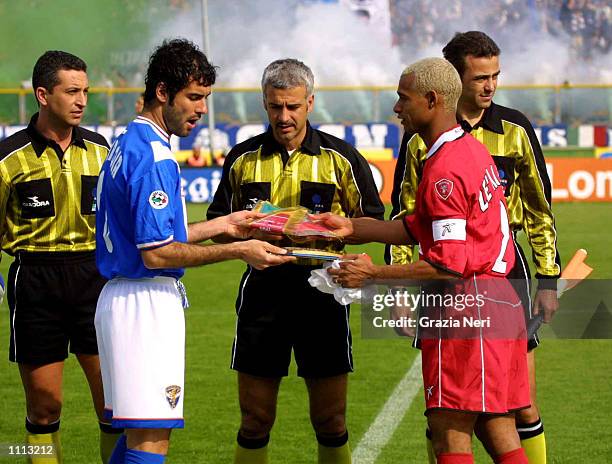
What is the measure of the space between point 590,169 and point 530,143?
1780 cm

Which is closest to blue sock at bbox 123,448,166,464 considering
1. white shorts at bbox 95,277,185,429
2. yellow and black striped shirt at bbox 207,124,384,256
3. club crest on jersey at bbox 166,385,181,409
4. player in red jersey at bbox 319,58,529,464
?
white shorts at bbox 95,277,185,429

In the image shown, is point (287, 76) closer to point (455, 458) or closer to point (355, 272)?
point (355, 272)

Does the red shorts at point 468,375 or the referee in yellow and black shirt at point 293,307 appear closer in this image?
the red shorts at point 468,375

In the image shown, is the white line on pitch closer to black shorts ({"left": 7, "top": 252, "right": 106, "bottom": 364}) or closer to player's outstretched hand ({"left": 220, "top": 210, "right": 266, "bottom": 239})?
black shorts ({"left": 7, "top": 252, "right": 106, "bottom": 364})

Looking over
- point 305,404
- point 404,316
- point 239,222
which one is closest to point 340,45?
point 305,404

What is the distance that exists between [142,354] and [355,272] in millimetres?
951

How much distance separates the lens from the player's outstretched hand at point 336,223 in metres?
5.43

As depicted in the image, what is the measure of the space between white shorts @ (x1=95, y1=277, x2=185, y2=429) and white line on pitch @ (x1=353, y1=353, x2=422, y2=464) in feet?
6.85

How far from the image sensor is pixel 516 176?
5789 millimetres

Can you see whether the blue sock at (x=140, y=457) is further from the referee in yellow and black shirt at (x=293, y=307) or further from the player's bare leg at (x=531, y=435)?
the player's bare leg at (x=531, y=435)

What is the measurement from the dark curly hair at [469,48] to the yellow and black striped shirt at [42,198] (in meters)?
2.03

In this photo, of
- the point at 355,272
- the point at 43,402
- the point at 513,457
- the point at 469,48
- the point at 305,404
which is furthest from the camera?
the point at 305,404

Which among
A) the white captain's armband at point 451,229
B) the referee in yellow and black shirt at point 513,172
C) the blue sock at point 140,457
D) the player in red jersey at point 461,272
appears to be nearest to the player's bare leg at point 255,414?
the referee in yellow and black shirt at point 513,172

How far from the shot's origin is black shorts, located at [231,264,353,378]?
19.0ft
